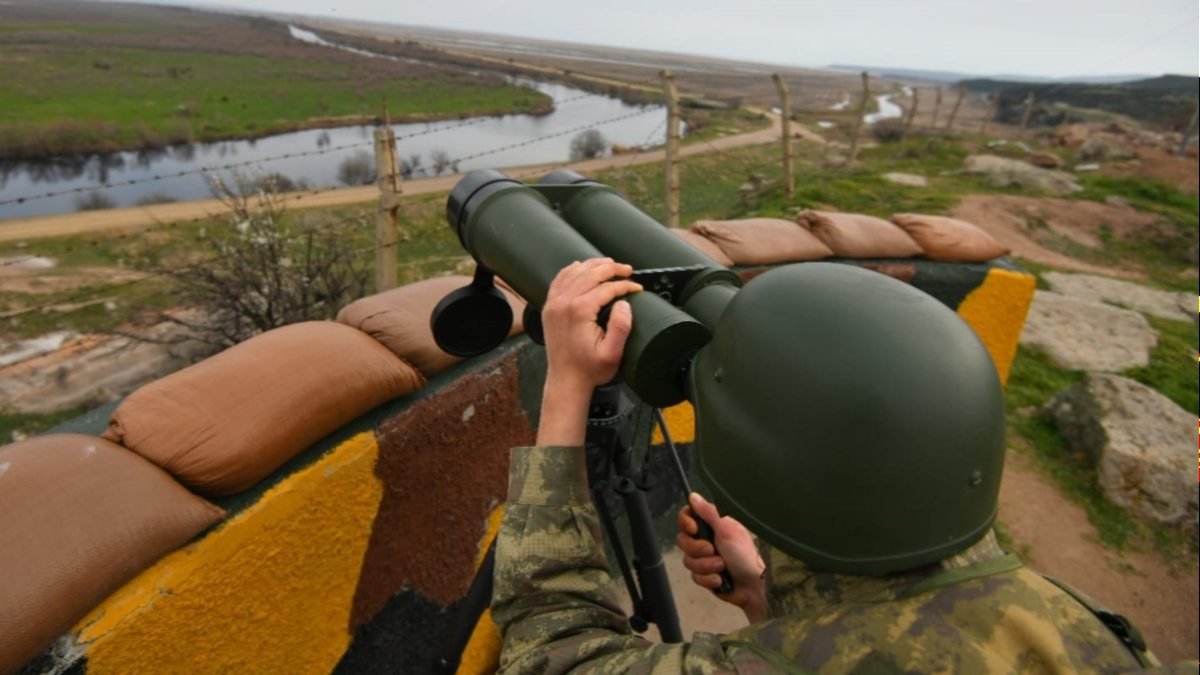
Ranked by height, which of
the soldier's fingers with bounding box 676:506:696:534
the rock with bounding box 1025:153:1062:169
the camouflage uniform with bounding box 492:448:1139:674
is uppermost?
the camouflage uniform with bounding box 492:448:1139:674

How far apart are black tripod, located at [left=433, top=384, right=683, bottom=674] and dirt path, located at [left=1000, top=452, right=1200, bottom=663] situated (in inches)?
106

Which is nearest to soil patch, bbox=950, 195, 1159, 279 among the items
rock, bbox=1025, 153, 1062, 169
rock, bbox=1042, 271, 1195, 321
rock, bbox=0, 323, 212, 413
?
rock, bbox=1042, 271, 1195, 321

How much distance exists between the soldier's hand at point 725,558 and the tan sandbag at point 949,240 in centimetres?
286

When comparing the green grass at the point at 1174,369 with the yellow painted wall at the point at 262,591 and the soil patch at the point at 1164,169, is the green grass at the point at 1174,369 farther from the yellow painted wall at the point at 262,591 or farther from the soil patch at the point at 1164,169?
the soil patch at the point at 1164,169

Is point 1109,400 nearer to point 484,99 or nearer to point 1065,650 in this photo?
point 1065,650

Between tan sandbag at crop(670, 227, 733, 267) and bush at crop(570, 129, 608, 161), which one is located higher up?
tan sandbag at crop(670, 227, 733, 267)

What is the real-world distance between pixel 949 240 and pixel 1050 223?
759cm

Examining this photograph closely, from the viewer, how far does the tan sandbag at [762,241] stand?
2934 mm

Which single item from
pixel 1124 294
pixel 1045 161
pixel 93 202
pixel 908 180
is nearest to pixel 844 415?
pixel 1124 294

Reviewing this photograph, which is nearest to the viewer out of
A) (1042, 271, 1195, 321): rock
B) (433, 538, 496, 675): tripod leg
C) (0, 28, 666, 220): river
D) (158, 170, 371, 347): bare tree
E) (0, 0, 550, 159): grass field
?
(433, 538, 496, 675): tripod leg

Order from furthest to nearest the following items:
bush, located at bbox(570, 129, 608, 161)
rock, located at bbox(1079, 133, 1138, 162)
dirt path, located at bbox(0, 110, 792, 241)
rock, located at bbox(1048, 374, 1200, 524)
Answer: bush, located at bbox(570, 129, 608, 161) → rock, located at bbox(1079, 133, 1138, 162) → dirt path, located at bbox(0, 110, 792, 241) → rock, located at bbox(1048, 374, 1200, 524)

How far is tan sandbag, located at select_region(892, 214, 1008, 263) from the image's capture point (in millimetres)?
3531

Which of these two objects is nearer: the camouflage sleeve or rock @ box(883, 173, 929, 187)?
the camouflage sleeve

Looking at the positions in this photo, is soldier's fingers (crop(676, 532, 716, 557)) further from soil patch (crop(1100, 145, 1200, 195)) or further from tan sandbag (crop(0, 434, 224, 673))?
soil patch (crop(1100, 145, 1200, 195))
